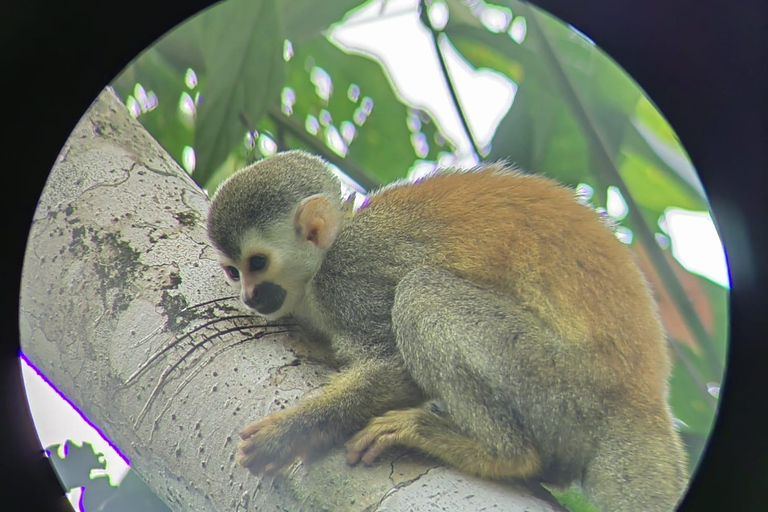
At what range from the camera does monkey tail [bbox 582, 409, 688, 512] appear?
5.34 feet

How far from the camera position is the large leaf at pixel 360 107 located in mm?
2922

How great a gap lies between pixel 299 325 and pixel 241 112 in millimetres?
964

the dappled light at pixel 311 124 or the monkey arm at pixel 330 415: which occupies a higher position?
the dappled light at pixel 311 124

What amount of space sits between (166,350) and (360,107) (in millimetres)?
1682

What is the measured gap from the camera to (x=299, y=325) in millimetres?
2041

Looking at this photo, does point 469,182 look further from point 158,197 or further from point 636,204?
point 158,197

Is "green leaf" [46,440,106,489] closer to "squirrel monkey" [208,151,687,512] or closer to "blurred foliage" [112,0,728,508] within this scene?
"squirrel monkey" [208,151,687,512]

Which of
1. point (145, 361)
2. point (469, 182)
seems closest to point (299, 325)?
point (145, 361)

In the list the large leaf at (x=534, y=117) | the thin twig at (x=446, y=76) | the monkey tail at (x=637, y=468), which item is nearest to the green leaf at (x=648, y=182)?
the large leaf at (x=534, y=117)

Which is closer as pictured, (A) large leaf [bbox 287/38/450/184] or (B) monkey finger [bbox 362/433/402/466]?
(B) monkey finger [bbox 362/433/402/466]

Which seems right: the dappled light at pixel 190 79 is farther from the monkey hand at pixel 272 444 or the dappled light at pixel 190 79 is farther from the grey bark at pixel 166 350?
the monkey hand at pixel 272 444

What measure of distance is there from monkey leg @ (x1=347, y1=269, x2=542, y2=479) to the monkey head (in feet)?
1.40

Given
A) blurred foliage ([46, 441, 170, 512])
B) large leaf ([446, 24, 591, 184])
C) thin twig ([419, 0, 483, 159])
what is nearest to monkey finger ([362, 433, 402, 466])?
blurred foliage ([46, 441, 170, 512])

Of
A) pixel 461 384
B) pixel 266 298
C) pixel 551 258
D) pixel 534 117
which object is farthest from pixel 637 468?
pixel 534 117
